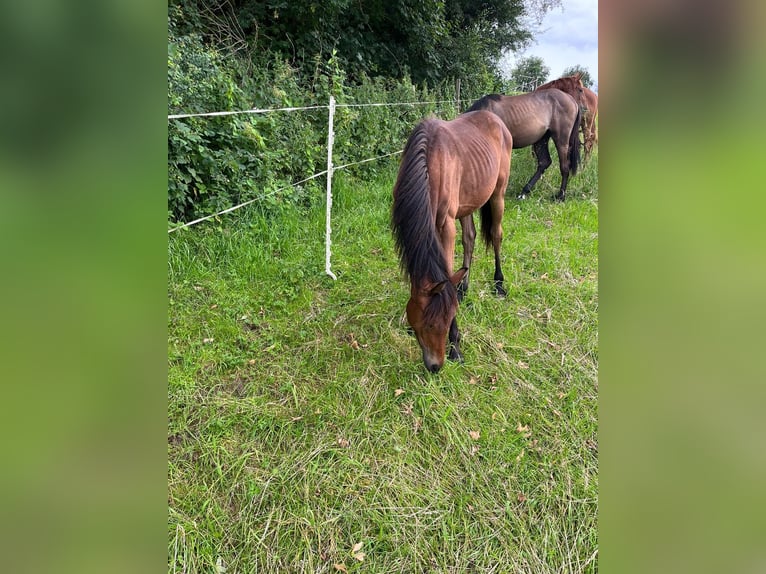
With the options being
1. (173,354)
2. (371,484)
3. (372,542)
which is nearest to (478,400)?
(371,484)

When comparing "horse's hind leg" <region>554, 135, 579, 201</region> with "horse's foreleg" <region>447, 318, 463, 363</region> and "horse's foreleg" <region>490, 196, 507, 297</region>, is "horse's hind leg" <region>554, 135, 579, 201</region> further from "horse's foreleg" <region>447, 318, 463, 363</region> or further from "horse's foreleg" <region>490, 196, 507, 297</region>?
"horse's foreleg" <region>447, 318, 463, 363</region>

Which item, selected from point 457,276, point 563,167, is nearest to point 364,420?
point 457,276

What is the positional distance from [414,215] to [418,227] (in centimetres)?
10

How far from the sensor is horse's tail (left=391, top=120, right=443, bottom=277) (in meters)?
2.48

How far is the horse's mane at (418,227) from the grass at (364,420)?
0.66 meters

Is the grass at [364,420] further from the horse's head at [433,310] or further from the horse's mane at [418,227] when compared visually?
the horse's mane at [418,227]

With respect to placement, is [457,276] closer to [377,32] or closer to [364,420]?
[364,420]

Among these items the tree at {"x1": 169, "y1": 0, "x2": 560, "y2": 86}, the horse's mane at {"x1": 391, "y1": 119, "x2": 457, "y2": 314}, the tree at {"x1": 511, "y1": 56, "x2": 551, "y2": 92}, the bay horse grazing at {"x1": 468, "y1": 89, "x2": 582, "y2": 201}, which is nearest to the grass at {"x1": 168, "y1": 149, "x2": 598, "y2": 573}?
the horse's mane at {"x1": 391, "y1": 119, "x2": 457, "y2": 314}

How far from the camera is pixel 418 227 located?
8.38 ft

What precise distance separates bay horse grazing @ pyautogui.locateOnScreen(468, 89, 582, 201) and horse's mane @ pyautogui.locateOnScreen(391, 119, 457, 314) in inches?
160

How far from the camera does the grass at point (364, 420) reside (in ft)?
5.73
